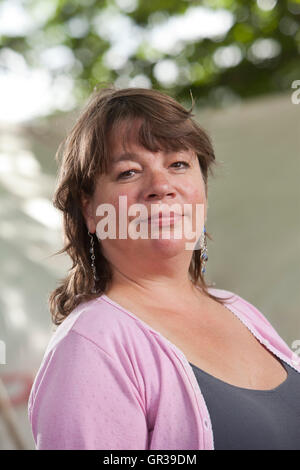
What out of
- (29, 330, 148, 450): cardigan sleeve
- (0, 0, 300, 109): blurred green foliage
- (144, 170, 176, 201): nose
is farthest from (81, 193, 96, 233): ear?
(0, 0, 300, 109): blurred green foliage

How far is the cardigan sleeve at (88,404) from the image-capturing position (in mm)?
762

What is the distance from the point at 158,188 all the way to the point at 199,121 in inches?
84.4

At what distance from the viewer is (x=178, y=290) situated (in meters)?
1.00

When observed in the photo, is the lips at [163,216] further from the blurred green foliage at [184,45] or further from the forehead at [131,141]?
the blurred green foliage at [184,45]

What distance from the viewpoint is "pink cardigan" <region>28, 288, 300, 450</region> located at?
77 centimetres

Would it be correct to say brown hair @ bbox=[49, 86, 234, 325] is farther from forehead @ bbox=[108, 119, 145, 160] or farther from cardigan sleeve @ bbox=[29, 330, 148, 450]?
cardigan sleeve @ bbox=[29, 330, 148, 450]

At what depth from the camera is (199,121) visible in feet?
9.77

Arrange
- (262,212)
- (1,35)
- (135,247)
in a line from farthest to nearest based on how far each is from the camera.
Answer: (1,35), (262,212), (135,247)

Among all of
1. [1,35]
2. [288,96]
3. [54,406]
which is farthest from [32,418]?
[1,35]

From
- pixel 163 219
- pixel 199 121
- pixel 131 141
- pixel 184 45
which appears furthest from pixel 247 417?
pixel 184 45

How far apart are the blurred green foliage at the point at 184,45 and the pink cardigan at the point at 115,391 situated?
4.12 meters

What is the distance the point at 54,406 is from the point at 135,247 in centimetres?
26

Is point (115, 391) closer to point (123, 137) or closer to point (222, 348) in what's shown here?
point (222, 348)
